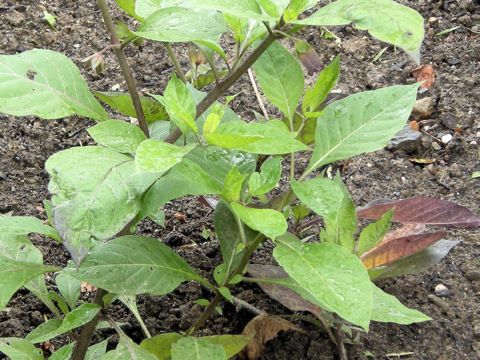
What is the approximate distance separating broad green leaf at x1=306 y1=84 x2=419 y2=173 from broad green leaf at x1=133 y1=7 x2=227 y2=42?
0.38m

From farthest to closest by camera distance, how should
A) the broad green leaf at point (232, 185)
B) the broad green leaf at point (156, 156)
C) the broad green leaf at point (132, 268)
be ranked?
1. the broad green leaf at point (132, 268)
2. the broad green leaf at point (232, 185)
3. the broad green leaf at point (156, 156)

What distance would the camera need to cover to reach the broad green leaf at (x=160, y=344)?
1.53 m

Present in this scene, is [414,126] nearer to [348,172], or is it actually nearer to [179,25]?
[348,172]

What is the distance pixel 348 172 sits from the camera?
7.73 ft

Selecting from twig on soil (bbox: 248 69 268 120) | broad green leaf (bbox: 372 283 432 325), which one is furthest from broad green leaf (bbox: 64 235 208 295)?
twig on soil (bbox: 248 69 268 120)

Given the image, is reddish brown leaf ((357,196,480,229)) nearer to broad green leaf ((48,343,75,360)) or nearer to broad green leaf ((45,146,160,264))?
broad green leaf ((45,146,160,264))

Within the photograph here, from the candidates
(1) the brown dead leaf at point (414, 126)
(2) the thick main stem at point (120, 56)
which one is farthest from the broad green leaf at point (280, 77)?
(1) the brown dead leaf at point (414, 126)

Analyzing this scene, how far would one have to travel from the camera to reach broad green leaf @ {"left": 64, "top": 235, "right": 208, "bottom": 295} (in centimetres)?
138

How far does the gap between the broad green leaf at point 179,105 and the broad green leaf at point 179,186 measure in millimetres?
77

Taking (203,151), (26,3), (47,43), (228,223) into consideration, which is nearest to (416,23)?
(203,151)

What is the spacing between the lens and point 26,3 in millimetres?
2957

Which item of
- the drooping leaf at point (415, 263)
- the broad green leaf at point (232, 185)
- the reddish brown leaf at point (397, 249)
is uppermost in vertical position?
the broad green leaf at point (232, 185)

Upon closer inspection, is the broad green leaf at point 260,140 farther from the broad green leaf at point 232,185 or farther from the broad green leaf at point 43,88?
the broad green leaf at point 43,88

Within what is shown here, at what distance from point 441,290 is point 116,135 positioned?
122 cm
